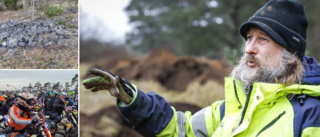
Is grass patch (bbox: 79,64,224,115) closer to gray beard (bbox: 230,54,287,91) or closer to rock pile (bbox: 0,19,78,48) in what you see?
rock pile (bbox: 0,19,78,48)

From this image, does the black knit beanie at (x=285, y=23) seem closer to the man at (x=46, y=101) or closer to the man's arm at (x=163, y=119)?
the man's arm at (x=163, y=119)

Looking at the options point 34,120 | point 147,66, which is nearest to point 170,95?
point 147,66

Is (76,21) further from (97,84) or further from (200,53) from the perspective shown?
(200,53)

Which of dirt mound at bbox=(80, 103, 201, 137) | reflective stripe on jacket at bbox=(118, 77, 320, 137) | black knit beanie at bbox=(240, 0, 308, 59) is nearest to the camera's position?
reflective stripe on jacket at bbox=(118, 77, 320, 137)

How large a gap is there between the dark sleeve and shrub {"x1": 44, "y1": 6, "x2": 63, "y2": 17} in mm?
2483

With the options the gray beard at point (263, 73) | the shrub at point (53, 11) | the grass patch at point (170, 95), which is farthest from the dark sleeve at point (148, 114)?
the grass patch at point (170, 95)

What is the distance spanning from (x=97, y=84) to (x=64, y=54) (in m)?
2.26

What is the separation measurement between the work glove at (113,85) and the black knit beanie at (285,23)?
28.5 inches

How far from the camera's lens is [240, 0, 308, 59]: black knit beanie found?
1.85 m

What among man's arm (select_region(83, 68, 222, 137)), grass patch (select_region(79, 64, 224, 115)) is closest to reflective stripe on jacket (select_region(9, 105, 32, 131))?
grass patch (select_region(79, 64, 224, 115))

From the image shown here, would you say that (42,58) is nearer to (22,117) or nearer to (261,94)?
(22,117)

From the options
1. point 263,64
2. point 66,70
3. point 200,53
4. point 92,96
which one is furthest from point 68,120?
point 200,53

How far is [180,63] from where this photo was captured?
21.5 feet

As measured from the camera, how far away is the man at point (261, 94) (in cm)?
169
